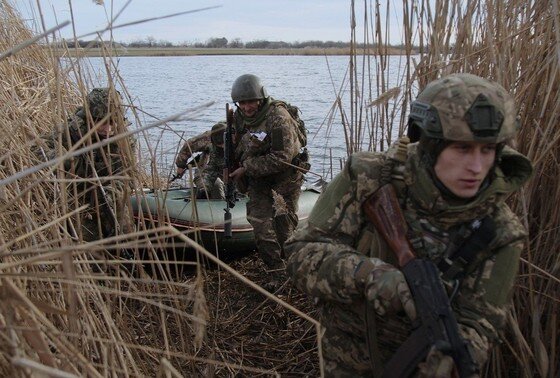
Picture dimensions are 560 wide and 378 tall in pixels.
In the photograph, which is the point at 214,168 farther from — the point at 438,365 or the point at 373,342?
the point at 438,365

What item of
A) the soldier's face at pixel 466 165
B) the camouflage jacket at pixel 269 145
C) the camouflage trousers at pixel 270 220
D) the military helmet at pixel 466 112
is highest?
the military helmet at pixel 466 112

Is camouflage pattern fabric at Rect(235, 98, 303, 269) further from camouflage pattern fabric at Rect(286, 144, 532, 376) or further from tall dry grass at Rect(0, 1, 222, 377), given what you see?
camouflage pattern fabric at Rect(286, 144, 532, 376)

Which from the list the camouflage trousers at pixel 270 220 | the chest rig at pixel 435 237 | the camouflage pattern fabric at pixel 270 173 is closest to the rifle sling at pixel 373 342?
the chest rig at pixel 435 237

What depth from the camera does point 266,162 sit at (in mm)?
4555

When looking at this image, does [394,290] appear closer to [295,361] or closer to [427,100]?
[427,100]

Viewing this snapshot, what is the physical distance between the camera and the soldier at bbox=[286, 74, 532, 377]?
5.68 ft

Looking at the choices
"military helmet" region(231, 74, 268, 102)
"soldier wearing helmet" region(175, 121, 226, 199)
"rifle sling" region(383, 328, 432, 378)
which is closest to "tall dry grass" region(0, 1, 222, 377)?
"rifle sling" region(383, 328, 432, 378)

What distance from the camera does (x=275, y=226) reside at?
4699 millimetres

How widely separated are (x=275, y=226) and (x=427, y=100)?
2.95 meters

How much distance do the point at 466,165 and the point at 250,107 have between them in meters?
3.13

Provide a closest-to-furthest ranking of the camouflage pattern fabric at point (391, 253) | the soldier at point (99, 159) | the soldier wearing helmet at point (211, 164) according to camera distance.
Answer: the camouflage pattern fabric at point (391, 253)
the soldier at point (99, 159)
the soldier wearing helmet at point (211, 164)

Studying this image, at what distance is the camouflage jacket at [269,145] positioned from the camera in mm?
4562

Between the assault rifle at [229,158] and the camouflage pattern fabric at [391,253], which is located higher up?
the camouflage pattern fabric at [391,253]

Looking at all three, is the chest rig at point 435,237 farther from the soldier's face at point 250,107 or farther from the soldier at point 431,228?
the soldier's face at point 250,107
